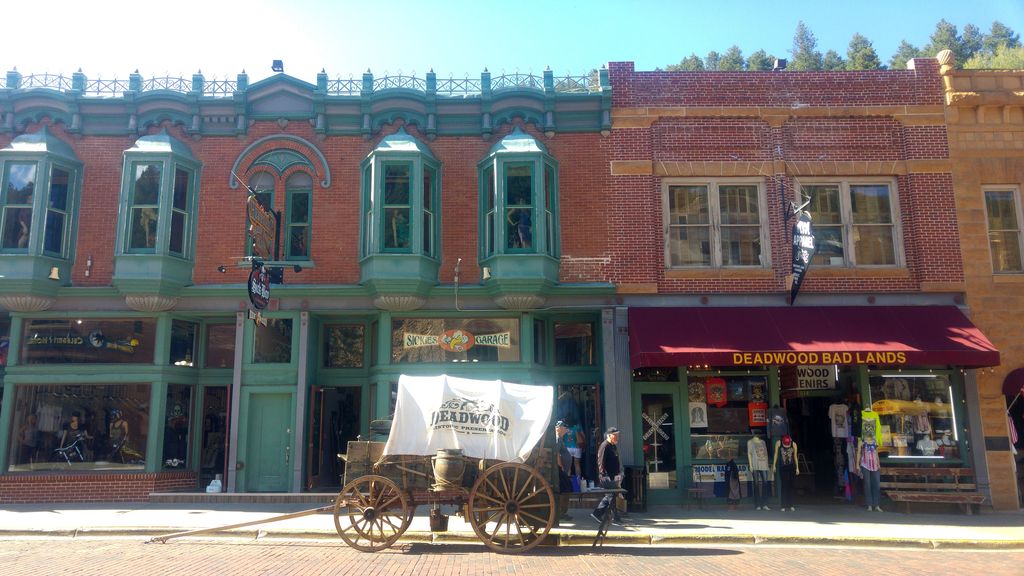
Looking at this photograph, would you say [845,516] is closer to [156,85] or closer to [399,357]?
[399,357]

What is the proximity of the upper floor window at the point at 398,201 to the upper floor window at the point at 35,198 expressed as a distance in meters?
6.38

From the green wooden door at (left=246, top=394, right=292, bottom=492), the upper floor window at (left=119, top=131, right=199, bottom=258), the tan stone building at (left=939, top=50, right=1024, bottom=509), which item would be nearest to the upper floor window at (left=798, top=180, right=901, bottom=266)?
the tan stone building at (left=939, top=50, right=1024, bottom=509)

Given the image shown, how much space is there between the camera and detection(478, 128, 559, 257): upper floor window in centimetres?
1456

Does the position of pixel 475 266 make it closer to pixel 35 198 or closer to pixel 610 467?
pixel 610 467

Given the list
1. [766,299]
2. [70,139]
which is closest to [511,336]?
[766,299]

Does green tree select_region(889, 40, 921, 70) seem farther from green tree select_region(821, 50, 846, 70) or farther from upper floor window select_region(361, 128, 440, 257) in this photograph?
upper floor window select_region(361, 128, 440, 257)

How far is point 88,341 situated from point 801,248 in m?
14.7

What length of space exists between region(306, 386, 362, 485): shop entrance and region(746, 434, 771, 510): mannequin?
8230 mm

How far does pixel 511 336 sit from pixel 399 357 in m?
2.38

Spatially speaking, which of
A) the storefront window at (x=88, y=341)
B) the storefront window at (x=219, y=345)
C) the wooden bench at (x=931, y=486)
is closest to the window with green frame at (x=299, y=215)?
the storefront window at (x=219, y=345)

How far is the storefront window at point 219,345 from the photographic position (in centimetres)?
1565

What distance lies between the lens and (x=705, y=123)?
15.6 meters

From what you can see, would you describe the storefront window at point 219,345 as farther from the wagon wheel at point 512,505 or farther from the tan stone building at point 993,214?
the tan stone building at point 993,214

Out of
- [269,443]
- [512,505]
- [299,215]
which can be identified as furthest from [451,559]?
[299,215]
